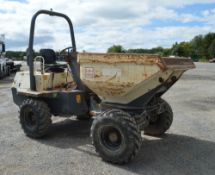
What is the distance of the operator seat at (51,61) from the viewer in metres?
7.83

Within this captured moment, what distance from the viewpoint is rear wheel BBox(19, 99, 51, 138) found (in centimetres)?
727

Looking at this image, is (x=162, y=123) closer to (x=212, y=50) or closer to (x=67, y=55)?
(x=67, y=55)

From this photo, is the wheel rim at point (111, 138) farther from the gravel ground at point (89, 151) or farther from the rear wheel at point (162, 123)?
the rear wheel at point (162, 123)

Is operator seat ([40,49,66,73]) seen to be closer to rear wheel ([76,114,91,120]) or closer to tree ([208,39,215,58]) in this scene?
rear wheel ([76,114,91,120])

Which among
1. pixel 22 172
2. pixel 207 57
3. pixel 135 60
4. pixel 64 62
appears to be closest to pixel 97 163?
pixel 22 172

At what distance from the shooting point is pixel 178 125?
341 inches

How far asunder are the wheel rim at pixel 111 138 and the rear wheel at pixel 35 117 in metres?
1.61

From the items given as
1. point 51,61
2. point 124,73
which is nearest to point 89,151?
point 124,73

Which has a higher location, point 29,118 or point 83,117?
point 29,118

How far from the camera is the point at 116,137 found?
6.07 meters

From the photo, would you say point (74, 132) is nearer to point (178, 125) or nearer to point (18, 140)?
point (18, 140)

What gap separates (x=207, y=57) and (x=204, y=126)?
8025 centimetres

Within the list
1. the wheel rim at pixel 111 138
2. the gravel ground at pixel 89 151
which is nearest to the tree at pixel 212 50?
the gravel ground at pixel 89 151

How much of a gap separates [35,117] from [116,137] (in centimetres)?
202
